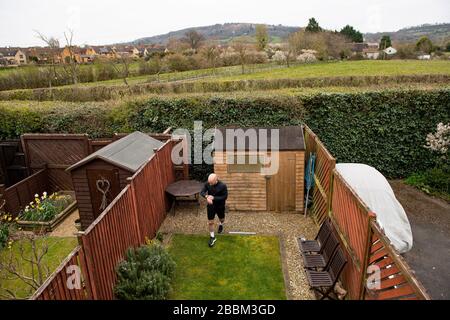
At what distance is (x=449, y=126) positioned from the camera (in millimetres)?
11695

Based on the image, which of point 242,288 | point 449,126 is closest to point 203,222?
point 242,288

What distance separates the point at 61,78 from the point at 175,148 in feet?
79.7

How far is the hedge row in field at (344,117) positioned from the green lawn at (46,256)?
202 inches

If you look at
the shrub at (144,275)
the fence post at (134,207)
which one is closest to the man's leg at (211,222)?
the shrub at (144,275)

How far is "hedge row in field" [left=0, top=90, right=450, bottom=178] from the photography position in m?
12.0

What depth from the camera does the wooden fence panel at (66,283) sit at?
3.94m

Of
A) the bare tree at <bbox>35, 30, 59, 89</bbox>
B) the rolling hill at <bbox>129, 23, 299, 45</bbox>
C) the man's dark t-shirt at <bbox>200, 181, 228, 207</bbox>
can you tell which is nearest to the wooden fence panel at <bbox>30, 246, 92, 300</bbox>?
the man's dark t-shirt at <bbox>200, 181, 228, 207</bbox>

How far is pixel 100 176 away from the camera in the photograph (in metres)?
8.49

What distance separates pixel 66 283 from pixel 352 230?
186 inches

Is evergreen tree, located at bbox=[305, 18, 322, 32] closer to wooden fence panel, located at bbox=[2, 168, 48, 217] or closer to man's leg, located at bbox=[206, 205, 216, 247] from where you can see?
wooden fence panel, located at bbox=[2, 168, 48, 217]

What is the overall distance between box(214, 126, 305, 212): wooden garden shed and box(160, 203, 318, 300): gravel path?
36 centimetres
